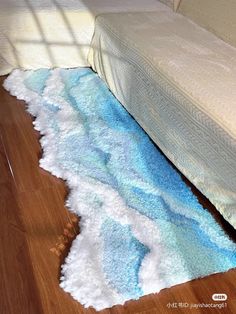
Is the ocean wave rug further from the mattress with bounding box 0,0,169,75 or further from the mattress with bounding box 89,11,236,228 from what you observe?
the mattress with bounding box 0,0,169,75

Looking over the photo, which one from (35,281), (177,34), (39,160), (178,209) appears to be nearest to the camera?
(35,281)

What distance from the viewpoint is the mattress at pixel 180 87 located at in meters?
1.22

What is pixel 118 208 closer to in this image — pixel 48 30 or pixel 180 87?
pixel 180 87

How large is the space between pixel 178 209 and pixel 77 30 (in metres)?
1.42

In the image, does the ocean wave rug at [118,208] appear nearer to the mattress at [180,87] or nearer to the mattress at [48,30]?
the mattress at [180,87]

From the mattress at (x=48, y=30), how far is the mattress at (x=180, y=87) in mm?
147

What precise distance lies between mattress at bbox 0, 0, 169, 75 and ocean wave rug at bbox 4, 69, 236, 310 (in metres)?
0.32

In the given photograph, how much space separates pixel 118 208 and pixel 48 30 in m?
1.37

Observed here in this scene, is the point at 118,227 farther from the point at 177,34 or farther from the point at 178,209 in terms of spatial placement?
the point at 177,34

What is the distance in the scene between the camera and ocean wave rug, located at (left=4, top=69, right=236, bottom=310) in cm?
112

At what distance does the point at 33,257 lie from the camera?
Result: 3.80 ft

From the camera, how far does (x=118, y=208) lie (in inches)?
52.9

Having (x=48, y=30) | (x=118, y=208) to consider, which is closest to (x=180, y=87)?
(x=118, y=208)

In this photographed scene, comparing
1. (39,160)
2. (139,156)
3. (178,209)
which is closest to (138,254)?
(178,209)
